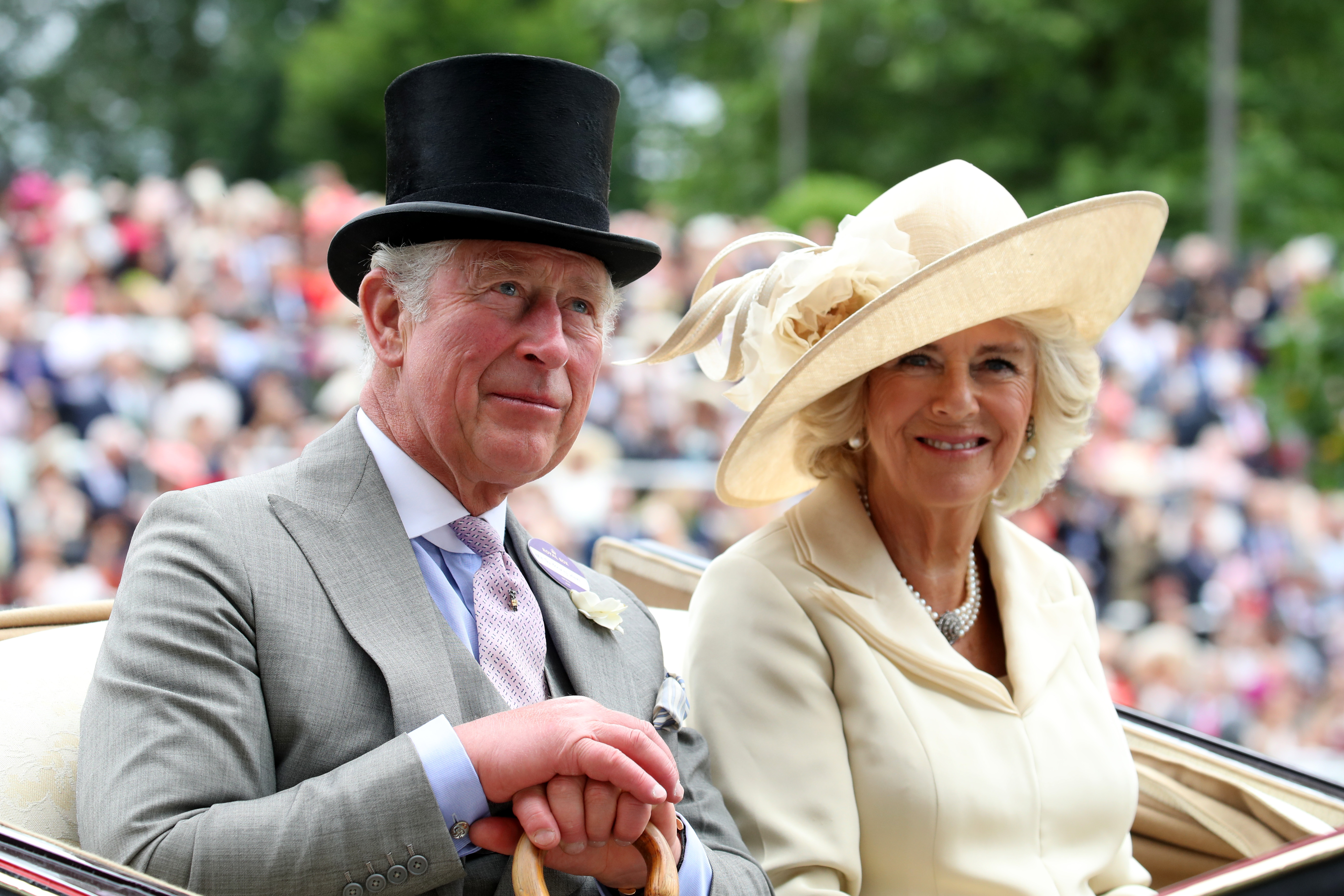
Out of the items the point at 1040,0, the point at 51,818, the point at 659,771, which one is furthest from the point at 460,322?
the point at 1040,0

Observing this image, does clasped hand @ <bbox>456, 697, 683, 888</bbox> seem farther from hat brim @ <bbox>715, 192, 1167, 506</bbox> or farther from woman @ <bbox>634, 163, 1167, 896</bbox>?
hat brim @ <bbox>715, 192, 1167, 506</bbox>

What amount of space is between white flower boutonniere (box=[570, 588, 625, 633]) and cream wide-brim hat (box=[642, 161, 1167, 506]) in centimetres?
44

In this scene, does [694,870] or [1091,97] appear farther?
[1091,97]

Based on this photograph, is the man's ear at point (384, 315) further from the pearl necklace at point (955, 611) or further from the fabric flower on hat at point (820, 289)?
the pearl necklace at point (955, 611)

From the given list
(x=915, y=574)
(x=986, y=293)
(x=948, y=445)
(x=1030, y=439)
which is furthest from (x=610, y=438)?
(x=986, y=293)

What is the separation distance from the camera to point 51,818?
1.84m

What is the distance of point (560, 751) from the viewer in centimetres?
159

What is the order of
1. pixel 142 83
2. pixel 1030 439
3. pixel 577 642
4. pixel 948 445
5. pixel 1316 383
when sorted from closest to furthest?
pixel 577 642
pixel 948 445
pixel 1030 439
pixel 1316 383
pixel 142 83

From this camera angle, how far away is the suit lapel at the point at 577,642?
6.63 ft

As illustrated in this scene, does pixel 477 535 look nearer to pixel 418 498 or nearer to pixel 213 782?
pixel 418 498

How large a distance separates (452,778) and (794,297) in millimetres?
1103

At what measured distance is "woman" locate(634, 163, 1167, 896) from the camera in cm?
221

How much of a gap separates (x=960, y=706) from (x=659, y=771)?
86 cm

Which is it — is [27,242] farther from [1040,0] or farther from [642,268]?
[1040,0]
